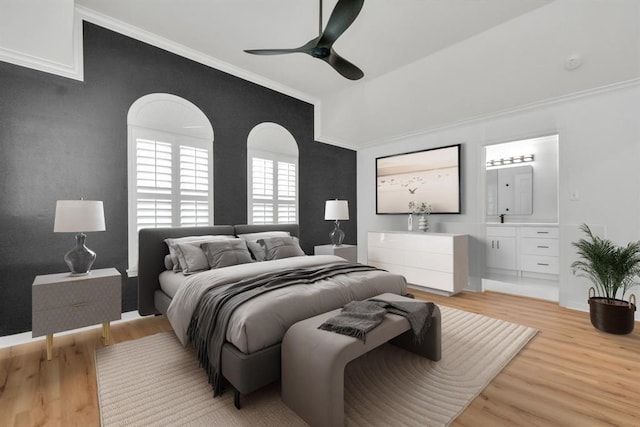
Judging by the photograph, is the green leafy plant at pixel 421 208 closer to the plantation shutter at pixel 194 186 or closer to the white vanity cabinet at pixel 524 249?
the white vanity cabinet at pixel 524 249

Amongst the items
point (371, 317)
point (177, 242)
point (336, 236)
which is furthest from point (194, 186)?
point (371, 317)

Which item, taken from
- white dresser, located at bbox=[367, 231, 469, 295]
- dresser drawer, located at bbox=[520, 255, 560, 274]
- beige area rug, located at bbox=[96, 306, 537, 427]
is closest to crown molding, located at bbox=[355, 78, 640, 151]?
white dresser, located at bbox=[367, 231, 469, 295]

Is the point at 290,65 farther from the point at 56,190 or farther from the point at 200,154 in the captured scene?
the point at 56,190

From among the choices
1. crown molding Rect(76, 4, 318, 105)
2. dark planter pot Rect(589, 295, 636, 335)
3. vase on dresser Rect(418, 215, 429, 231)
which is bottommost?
dark planter pot Rect(589, 295, 636, 335)

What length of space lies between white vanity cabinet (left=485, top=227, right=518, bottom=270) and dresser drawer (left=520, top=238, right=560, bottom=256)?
16 centimetres

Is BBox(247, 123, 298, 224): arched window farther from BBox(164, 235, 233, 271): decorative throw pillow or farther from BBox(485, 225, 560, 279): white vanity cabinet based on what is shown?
BBox(485, 225, 560, 279): white vanity cabinet

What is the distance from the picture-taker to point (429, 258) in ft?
14.4

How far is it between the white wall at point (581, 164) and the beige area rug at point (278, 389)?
1.84 m

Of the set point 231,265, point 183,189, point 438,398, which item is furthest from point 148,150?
point 438,398

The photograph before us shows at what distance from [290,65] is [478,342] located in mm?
3986

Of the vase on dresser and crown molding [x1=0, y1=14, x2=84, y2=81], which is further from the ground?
crown molding [x1=0, y1=14, x2=84, y2=81]

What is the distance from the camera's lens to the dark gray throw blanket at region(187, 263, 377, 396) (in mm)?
1888

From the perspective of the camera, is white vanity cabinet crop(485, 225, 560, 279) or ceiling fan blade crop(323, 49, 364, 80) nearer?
ceiling fan blade crop(323, 49, 364, 80)

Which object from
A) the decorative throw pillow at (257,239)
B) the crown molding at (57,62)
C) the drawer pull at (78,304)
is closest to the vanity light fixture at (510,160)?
the decorative throw pillow at (257,239)
